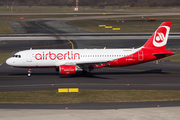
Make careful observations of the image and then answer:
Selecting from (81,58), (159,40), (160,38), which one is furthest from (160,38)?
(81,58)

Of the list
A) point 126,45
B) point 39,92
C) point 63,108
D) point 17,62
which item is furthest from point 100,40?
point 63,108

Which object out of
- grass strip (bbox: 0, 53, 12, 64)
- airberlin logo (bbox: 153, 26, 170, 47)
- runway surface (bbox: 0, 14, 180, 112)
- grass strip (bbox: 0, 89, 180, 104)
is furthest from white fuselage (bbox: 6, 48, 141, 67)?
grass strip (bbox: 0, 53, 12, 64)

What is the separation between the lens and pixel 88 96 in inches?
1164

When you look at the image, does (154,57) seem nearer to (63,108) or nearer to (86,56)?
(86,56)

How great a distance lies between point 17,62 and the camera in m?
40.1

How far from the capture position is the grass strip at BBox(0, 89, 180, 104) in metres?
27.7

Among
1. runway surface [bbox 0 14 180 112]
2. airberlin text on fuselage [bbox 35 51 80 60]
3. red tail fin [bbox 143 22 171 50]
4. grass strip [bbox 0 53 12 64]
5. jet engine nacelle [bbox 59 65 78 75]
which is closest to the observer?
runway surface [bbox 0 14 180 112]

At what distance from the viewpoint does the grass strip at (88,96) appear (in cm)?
2773

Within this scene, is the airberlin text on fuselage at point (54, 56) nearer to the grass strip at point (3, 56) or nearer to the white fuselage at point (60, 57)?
the white fuselage at point (60, 57)

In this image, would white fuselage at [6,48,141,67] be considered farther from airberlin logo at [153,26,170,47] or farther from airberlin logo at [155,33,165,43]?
airberlin logo at [155,33,165,43]

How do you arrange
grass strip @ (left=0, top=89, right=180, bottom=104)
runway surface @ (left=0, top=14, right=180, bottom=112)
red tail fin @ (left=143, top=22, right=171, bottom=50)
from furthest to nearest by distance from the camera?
red tail fin @ (left=143, top=22, right=171, bottom=50) → runway surface @ (left=0, top=14, right=180, bottom=112) → grass strip @ (left=0, top=89, right=180, bottom=104)

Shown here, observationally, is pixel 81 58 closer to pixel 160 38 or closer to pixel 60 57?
pixel 60 57

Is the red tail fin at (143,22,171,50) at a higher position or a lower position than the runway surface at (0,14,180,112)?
higher

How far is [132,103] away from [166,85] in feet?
35.2
